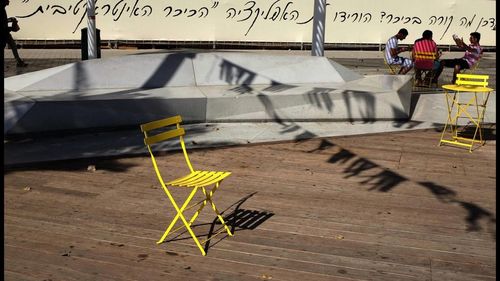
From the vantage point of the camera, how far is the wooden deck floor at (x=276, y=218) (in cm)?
485

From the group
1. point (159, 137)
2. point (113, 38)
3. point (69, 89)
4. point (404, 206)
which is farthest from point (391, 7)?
point (159, 137)

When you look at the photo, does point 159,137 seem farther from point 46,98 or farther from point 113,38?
point 113,38

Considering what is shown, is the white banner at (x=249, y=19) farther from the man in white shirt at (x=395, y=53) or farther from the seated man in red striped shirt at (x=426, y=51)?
the seated man in red striped shirt at (x=426, y=51)

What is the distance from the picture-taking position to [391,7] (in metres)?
22.3

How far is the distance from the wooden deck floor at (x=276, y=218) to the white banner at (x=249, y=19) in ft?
44.2

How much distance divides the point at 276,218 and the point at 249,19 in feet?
54.1

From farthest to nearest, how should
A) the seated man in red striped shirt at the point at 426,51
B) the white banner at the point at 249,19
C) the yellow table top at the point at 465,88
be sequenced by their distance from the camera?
the white banner at the point at 249,19 → the seated man in red striped shirt at the point at 426,51 → the yellow table top at the point at 465,88

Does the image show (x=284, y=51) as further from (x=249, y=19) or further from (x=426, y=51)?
(x=426, y=51)

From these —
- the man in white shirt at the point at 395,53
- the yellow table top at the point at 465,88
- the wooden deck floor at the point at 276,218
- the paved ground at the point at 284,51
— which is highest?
the yellow table top at the point at 465,88

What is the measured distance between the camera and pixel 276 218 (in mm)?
6012

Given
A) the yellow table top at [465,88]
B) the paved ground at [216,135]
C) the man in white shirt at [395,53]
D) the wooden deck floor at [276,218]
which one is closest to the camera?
the wooden deck floor at [276,218]

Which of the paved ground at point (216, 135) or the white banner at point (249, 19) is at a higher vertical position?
the paved ground at point (216, 135)

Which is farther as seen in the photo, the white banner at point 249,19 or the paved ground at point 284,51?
the white banner at point 249,19

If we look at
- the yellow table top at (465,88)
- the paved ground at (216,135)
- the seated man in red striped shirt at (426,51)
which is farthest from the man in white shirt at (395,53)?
the yellow table top at (465,88)
